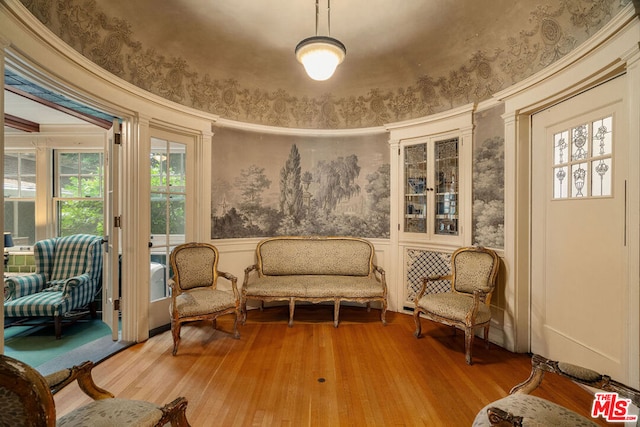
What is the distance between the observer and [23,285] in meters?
3.72

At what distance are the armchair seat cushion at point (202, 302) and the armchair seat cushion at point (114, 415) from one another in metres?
1.72

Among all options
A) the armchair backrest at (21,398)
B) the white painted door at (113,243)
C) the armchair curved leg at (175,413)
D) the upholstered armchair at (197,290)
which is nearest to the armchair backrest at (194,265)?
the upholstered armchair at (197,290)

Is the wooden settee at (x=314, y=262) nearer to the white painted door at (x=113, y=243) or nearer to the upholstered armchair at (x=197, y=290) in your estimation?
the upholstered armchair at (x=197, y=290)

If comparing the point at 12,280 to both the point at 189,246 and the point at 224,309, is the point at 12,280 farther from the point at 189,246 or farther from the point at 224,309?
the point at 224,309

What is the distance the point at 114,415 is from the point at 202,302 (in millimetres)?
1947

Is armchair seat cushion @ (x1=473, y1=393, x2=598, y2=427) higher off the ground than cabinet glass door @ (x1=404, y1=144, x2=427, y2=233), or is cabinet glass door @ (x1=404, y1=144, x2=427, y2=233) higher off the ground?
cabinet glass door @ (x1=404, y1=144, x2=427, y2=233)

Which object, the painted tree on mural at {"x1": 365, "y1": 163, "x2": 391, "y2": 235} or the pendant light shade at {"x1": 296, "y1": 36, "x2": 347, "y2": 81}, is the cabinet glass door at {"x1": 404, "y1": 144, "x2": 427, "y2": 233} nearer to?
the painted tree on mural at {"x1": 365, "y1": 163, "x2": 391, "y2": 235}

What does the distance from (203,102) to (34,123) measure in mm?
3241

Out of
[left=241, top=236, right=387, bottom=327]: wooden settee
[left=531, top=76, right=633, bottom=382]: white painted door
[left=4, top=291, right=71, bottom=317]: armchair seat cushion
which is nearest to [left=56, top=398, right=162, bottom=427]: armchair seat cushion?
[left=241, top=236, right=387, bottom=327]: wooden settee

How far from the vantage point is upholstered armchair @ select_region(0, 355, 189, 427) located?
38.0 inches

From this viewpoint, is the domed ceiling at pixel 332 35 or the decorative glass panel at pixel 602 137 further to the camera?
the domed ceiling at pixel 332 35

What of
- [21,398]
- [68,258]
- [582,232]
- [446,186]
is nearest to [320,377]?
[21,398]

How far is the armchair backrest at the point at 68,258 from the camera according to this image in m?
4.05

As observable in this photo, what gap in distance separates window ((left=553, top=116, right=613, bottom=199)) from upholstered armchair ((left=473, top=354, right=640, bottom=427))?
1.60 m
